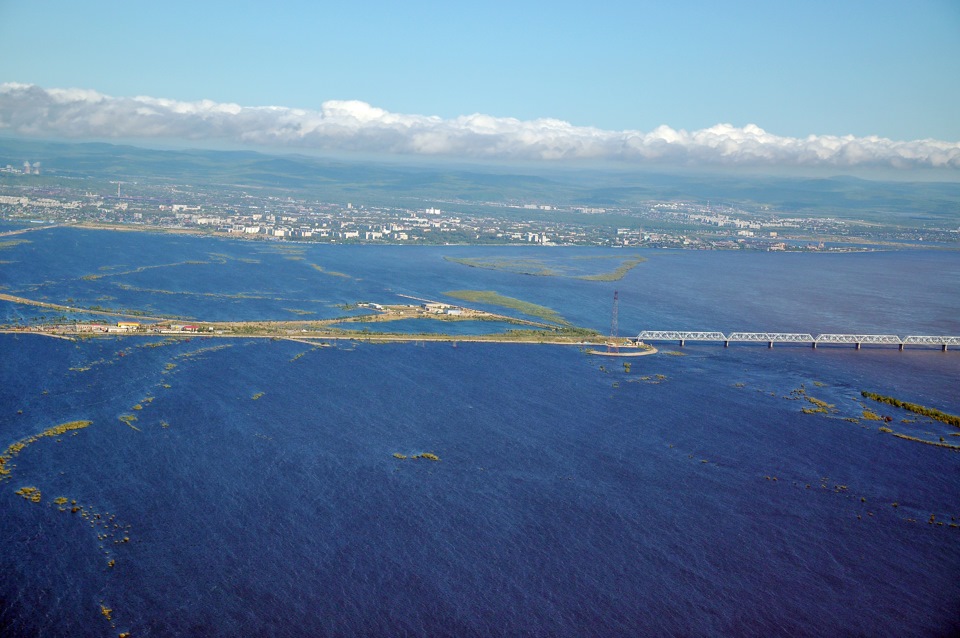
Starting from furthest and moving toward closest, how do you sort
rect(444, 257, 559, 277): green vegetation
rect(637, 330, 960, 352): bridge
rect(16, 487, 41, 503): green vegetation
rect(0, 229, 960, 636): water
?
rect(444, 257, 559, 277): green vegetation, rect(637, 330, 960, 352): bridge, rect(16, 487, 41, 503): green vegetation, rect(0, 229, 960, 636): water

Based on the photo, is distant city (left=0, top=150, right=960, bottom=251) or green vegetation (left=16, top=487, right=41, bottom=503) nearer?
green vegetation (left=16, top=487, right=41, bottom=503)

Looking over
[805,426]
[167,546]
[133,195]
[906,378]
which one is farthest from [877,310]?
[133,195]

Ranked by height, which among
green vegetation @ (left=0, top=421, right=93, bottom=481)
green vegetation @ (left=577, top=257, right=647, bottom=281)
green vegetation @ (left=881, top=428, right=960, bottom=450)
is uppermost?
green vegetation @ (left=577, top=257, right=647, bottom=281)

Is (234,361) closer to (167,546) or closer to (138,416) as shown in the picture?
(138,416)

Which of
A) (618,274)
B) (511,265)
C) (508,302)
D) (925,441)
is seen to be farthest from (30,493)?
(511,265)

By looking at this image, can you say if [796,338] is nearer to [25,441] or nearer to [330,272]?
[330,272]

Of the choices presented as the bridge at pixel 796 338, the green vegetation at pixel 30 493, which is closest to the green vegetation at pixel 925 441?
the bridge at pixel 796 338

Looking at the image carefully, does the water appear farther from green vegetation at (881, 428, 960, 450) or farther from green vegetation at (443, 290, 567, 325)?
green vegetation at (443, 290, 567, 325)

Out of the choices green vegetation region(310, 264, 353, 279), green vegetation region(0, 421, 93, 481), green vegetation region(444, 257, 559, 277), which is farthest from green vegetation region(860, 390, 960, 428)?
green vegetation region(310, 264, 353, 279)
